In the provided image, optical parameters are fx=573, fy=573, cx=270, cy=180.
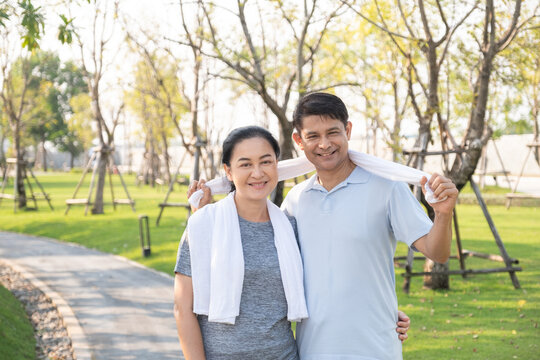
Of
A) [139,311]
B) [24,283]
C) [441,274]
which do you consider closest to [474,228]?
[441,274]

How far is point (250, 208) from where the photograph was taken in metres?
2.57

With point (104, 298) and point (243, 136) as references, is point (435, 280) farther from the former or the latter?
point (243, 136)

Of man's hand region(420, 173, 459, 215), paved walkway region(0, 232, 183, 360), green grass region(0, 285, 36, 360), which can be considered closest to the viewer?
man's hand region(420, 173, 459, 215)

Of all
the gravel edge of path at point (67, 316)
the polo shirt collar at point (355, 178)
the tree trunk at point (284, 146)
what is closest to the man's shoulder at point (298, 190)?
the polo shirt collar at point (355, 178)

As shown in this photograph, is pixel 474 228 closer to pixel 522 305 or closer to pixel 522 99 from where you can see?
pixel 522 305

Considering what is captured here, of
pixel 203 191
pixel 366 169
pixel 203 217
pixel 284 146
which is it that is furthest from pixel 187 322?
pixel 284 146

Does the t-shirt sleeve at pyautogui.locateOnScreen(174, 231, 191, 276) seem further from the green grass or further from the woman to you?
the green grass

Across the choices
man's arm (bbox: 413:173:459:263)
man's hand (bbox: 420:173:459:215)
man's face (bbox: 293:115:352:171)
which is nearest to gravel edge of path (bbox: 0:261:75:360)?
man's face (bbox: 293:115:352:171)

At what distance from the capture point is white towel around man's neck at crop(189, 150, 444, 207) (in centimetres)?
247

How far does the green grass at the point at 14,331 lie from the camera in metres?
5.76

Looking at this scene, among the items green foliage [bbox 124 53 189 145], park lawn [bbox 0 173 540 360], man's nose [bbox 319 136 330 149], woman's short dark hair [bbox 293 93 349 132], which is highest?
green foliage [bbox 124 53 189 145]

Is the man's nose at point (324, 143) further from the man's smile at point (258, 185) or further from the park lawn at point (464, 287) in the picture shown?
the park lawn at point (464, 287)

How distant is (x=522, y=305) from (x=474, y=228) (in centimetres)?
730

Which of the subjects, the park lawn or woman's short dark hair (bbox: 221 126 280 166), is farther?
the park lawn
